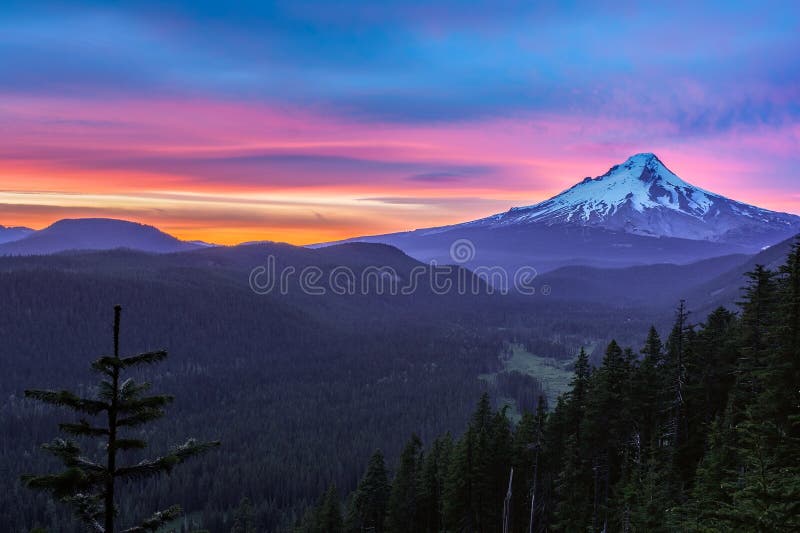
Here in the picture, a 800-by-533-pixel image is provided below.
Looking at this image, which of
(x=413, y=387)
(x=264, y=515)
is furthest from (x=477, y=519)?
(x=413, y=387)

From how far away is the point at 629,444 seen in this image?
136 ft

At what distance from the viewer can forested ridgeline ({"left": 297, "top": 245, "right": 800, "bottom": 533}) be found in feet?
96.1

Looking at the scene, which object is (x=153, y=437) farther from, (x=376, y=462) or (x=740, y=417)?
(x=740, y=417)

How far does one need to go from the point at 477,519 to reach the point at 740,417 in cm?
2378

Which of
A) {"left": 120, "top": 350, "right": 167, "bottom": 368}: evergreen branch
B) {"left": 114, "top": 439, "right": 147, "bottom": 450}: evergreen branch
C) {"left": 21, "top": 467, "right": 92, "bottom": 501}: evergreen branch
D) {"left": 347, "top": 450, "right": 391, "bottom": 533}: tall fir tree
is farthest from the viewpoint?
{"left": 347, "top": 450, "right": 391, "bottom": 533}: tall fir tree

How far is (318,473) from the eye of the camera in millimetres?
106125

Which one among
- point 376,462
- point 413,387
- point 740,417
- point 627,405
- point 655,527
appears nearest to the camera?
point 655,527

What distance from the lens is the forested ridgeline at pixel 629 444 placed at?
29.3 meters

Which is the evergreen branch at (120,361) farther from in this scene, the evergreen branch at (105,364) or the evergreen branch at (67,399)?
the evergreen branch at (67,399)

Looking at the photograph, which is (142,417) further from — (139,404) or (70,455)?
(70,455)

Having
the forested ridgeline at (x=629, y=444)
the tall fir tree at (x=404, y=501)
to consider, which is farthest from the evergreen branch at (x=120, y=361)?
the tall fir tree at (x=404, y=501)

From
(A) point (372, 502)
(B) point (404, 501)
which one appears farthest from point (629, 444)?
(A) point (372, 502)

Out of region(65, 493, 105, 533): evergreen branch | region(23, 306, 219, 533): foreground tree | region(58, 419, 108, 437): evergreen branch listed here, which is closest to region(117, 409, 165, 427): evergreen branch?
region(23, 306, 219, 533): foreground tree

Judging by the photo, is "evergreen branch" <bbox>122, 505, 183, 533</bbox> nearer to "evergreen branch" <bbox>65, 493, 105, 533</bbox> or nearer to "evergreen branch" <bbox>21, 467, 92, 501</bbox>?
"evergreen branch" <bbox>65, 493, 105, 533</bbox>
